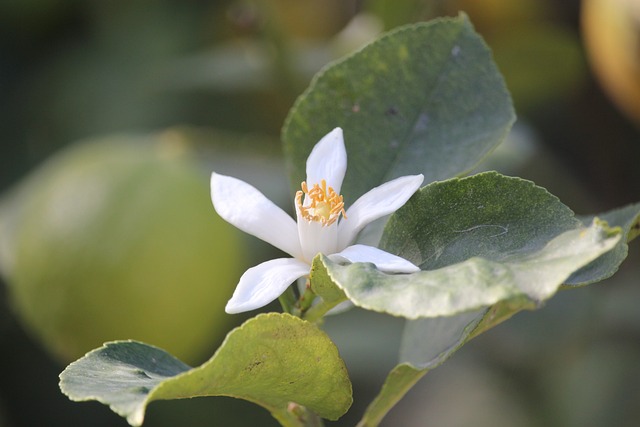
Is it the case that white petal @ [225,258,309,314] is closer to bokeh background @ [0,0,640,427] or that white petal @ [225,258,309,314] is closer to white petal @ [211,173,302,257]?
white petal @ [211,173,302,257]

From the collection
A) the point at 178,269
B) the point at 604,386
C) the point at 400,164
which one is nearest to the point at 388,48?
the point at 400,164

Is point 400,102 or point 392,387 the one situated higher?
point 400,102

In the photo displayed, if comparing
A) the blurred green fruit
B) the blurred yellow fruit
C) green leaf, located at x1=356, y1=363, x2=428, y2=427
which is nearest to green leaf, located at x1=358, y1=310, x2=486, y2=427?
green leaf, located at x1=356, y1=363, x2=428, y2=427

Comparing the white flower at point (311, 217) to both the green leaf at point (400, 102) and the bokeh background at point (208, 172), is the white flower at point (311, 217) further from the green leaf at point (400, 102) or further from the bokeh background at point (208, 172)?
the bokeh background at point (208, 172)

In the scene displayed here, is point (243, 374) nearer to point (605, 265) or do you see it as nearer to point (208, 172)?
point (605, 265)

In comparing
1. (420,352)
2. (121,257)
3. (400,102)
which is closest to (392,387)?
(420,352)

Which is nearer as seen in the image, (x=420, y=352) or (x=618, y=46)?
(x=420, y=352)

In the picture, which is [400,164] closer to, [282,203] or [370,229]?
[370,229]
